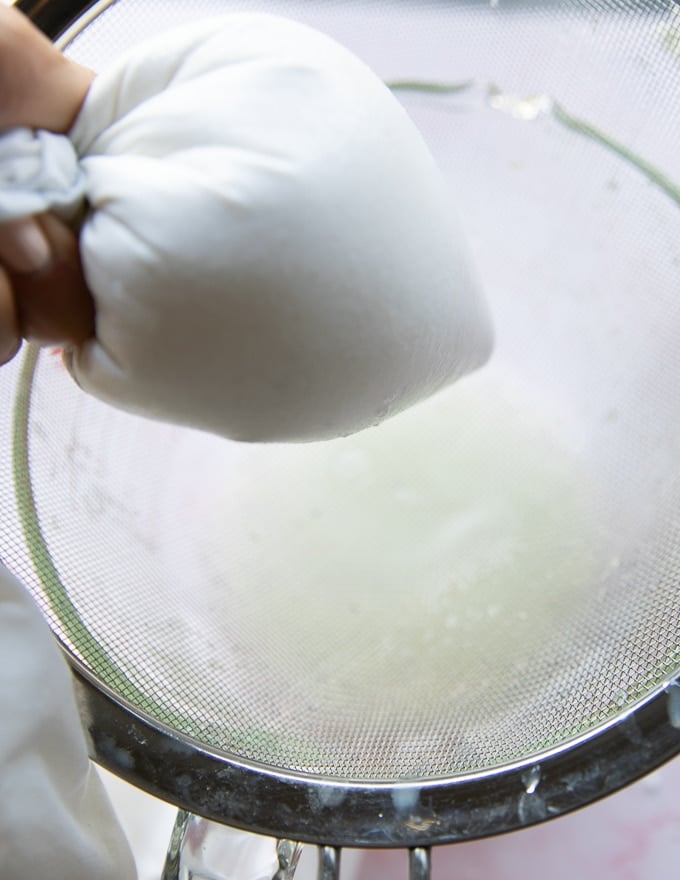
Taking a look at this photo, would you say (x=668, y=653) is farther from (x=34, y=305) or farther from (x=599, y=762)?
(x=34, y=305)

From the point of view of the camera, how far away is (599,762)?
46cm

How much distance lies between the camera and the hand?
1.13 ft

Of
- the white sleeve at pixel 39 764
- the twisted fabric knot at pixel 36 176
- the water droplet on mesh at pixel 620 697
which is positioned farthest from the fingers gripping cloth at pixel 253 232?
the water droplet on mesh at pixel 620 697

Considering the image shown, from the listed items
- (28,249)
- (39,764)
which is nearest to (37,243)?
(28,249)

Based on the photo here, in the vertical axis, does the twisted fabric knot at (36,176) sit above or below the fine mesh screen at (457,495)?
above

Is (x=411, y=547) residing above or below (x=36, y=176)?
below

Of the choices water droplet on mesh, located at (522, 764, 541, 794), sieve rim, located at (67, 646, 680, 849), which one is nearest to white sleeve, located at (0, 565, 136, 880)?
sieve rim, located at (67, 646, 680, 849)

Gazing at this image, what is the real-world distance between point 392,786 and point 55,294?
0.36 meters

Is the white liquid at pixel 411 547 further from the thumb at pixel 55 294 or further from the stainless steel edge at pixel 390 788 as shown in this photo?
the thumb at pixel 55 294

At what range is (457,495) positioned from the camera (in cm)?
74

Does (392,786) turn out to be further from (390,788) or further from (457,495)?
(457,495)

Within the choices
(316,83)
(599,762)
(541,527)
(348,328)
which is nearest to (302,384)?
(348,328)

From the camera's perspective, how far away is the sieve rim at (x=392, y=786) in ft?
1.48

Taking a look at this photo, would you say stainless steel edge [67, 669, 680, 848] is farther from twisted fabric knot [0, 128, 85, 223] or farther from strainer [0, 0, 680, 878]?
twisted fabric knot [0, 128, 85, 223]
